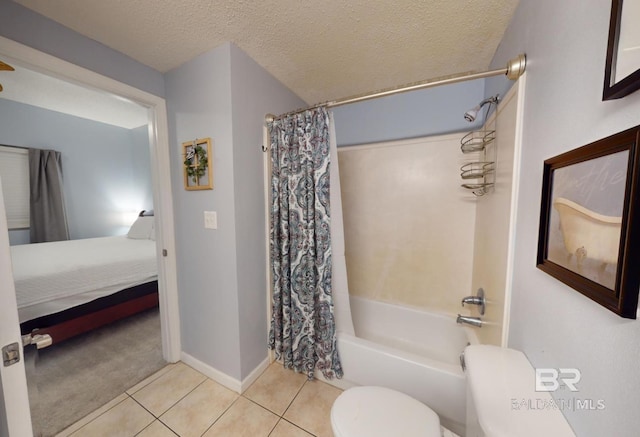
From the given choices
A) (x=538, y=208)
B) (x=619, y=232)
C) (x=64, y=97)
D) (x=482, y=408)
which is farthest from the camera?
(x=64, y=97)

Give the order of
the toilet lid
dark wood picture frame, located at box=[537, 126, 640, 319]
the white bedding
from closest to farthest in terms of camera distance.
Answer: dark wood picture frame, located at box=[537, 126, 640, 319]
the toilet lid
the white bedding

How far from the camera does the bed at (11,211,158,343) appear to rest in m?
1.74

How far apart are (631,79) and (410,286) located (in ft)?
5.96

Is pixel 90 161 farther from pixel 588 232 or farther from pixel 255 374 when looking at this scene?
pixel 588 232

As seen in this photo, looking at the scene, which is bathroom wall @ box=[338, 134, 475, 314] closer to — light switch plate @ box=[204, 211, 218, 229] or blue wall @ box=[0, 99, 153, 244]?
light switch plate @ box=[204, 211, 218, 229]

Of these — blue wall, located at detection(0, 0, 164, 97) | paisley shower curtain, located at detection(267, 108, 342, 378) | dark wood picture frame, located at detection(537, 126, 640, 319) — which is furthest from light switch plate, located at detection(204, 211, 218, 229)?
dark wood picture frame, located at detection(537, 126, 640, 319)

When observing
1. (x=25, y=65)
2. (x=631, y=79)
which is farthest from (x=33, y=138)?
(x=631, y=79)

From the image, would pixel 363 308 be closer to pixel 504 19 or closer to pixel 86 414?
pixel 86 414

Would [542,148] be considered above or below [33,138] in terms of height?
below

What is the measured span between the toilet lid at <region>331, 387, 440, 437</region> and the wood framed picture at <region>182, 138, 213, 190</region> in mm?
1471

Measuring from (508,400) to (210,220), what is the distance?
166cm

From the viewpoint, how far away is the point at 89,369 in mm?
1698

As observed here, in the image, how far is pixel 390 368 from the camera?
1296 millimetres

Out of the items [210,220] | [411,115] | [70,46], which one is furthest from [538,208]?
[70,46]
